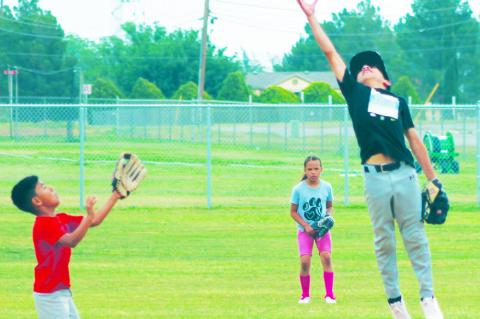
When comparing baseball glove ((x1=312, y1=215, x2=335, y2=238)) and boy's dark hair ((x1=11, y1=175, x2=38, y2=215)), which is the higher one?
boy's dark hair ((x1=11, y1=175, x2=38, y2=215))

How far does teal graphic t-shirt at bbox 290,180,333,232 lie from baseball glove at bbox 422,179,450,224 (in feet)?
11.0

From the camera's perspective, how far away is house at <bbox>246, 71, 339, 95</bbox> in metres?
108

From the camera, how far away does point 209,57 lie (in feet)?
245

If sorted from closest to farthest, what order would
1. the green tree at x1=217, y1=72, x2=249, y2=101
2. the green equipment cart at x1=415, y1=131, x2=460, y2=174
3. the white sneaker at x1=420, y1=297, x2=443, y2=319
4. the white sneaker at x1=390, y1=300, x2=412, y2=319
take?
the white sneaker at x1=420, y1=297, x2=443, y2=319
the white sneaker at x1=390, y1=300, x2=412, y2=319
the green equipment cart at x1=415, y1=131, x2=460, y2=174
the green tree at x1=217, y1=72, x2=249, y2=101

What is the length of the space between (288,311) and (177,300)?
4.38 ft

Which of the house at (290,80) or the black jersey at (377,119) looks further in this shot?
the house at (290,80)

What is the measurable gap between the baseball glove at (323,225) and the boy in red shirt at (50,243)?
159 inches

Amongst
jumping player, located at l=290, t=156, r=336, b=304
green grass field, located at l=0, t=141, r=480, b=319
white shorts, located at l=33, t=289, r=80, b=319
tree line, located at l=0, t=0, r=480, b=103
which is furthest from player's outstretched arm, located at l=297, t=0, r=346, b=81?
tree line, located at l=0, t=0, r=480, b=103

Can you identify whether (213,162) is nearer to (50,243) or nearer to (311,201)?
(311,201)

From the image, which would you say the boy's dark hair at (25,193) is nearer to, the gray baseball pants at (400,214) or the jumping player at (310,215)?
the gray baseball pants at (400,214)

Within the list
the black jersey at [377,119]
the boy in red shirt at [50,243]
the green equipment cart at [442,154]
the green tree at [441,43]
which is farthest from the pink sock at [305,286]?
the green tree at [441,43]

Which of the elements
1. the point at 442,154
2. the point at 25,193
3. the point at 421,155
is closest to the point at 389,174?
the point at 421,155

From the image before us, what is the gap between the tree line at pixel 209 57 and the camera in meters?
67.2

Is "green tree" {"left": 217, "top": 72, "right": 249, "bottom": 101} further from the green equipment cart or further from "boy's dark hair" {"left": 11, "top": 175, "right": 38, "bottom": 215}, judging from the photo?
"boy's dark hair" {"left": 11, "top": 175, "right": 38, "bottom": 215}
